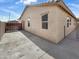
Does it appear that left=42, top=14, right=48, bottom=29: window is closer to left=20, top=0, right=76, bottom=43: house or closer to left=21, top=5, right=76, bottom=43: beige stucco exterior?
left=20, top=0, right=76, bottom=43: house

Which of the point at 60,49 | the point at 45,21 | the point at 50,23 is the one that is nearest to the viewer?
the point at 60,49

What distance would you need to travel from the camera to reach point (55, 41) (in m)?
10.1

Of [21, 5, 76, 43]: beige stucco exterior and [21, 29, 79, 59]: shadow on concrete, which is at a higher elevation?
[21, 5, 76, 43]: beige stucco exterior

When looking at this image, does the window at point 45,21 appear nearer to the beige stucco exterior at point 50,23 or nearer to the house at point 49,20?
the house at point 49,20

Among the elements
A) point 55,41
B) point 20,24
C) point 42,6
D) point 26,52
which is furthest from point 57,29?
point 20,24

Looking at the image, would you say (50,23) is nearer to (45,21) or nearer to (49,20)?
(49,20)

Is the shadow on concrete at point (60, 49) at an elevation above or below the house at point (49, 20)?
below

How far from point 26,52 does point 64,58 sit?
257 centimetres

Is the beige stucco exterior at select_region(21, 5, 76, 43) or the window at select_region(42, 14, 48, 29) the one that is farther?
the window at select_region(42, 14, 48, 29)

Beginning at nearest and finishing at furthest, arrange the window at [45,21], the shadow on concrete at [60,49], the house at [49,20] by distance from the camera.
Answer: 1. the shadow on concrete at [60,49]
2. the house at [49,20]
3. the window at [45,21]

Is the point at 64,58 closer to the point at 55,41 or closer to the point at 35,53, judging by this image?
the point at 35,53

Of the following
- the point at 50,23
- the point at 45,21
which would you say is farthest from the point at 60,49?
the point at 45,21

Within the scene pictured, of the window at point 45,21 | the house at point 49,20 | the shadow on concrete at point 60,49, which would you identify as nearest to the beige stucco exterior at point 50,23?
the house at point 49,20

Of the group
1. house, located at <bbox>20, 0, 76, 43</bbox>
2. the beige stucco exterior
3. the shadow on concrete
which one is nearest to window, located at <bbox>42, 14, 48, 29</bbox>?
house, located at <bbox>20, 0, 76, 43</bbox>
